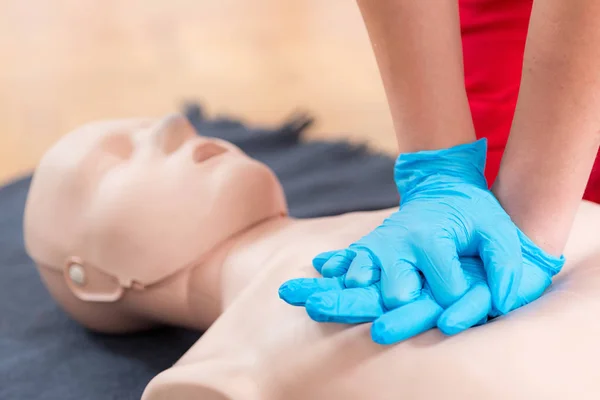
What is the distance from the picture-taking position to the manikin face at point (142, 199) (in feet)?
3.05

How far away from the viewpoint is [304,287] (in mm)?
646

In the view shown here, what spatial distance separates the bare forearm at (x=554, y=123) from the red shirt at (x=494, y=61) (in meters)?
0.40

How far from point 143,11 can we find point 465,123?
7.49 feet

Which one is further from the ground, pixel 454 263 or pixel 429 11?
pixel 429 11

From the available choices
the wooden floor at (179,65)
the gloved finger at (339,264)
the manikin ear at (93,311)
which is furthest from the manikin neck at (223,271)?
the wooden floor at (179,65)

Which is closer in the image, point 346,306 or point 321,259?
point 346,306

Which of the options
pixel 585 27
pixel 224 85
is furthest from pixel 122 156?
pixel 224 85

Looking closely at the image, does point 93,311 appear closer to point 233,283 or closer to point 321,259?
point 233,283

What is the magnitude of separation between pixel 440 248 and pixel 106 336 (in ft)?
2.23

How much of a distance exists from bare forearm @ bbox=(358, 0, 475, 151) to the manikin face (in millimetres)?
295

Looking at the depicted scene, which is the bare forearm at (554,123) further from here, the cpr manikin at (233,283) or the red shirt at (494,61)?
the red shirt at (494,61)

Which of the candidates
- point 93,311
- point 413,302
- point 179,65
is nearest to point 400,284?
point 413,302

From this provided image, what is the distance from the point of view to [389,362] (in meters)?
0.59

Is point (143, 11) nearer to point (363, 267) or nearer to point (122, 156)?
point (122, 156)
